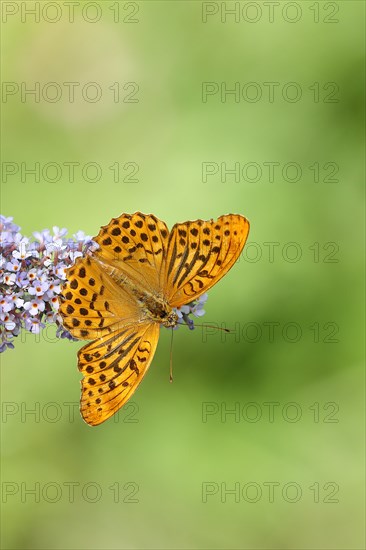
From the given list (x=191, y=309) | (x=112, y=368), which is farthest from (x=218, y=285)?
(x=112, y=368)

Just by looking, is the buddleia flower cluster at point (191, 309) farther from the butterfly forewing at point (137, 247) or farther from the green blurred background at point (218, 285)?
the green blurred background at point (218, 285)

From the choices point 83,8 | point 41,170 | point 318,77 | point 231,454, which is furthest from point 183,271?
point 83,8

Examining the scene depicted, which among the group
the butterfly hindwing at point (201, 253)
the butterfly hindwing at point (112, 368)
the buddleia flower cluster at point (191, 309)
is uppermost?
the butterfly hindwing at point (201, 253)

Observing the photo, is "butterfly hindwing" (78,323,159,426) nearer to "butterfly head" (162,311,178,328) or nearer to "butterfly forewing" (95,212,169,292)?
"butterfly head" (162,311,178,328)

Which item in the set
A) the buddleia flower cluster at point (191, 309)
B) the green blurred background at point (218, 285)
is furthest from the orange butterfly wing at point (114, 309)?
the green blurred background at point (218, 285)

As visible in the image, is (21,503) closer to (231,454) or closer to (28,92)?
(231,454)

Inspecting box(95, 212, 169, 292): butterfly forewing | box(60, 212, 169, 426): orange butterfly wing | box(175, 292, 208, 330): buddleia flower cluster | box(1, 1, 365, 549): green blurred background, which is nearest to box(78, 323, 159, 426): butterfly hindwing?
box(60, 212, 169, 426): orange butterfly wing
